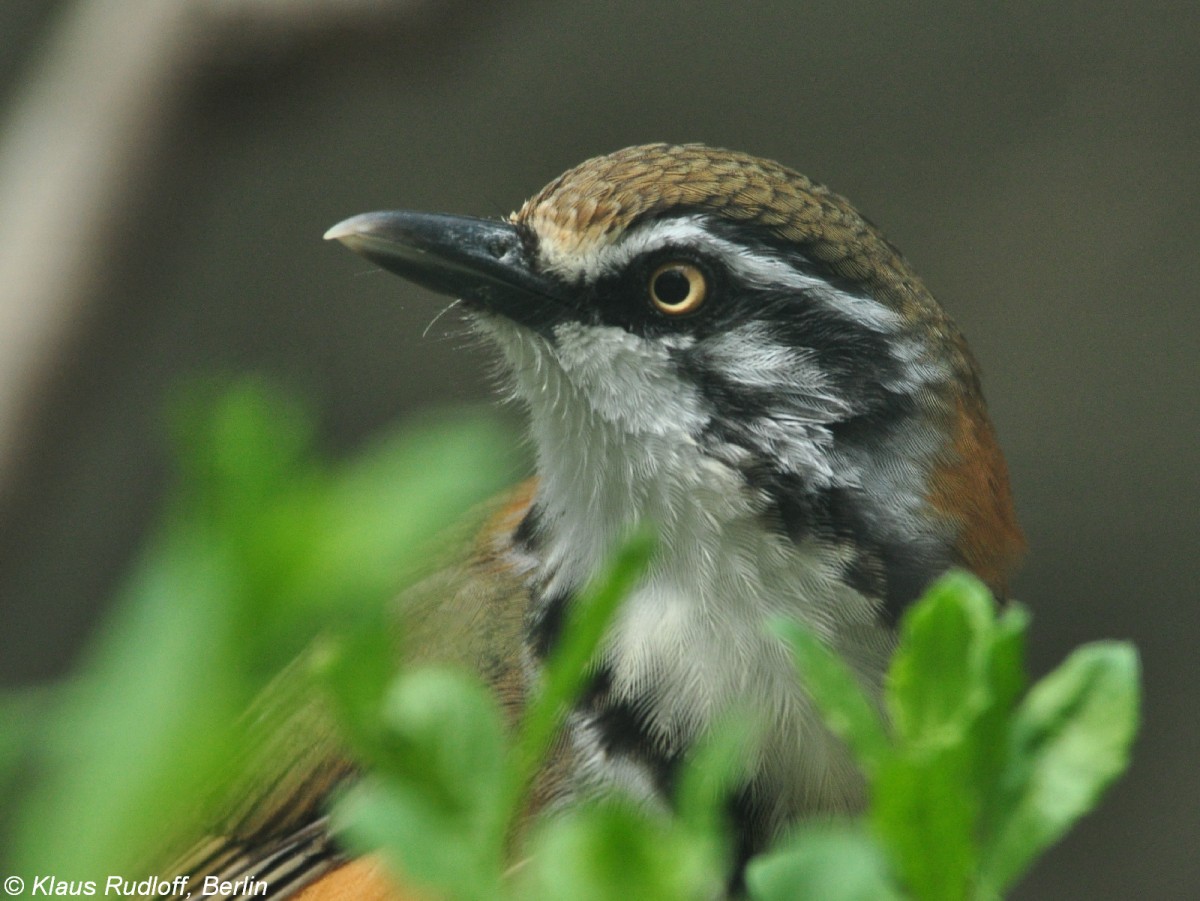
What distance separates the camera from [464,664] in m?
3.02

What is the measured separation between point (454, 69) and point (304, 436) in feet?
13.5

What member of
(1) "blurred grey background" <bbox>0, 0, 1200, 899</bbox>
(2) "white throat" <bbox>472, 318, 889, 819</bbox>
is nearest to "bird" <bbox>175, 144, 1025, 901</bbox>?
(2) "white throat" <bbox>472, 318, 889, 819</bbox>

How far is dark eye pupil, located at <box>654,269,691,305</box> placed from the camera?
3023 millimetres

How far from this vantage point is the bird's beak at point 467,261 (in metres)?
2.98

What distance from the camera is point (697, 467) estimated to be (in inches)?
112

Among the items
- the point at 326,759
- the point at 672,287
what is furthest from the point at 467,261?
the point at 326,759

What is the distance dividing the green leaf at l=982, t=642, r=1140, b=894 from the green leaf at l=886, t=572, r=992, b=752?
0.05m

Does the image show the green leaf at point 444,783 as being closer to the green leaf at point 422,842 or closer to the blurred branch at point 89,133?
the green leaf at point 422,842

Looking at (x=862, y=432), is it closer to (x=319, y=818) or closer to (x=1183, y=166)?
(x=319, y=818)

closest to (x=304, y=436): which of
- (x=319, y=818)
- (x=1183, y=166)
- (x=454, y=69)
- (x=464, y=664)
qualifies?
(x=464, y=664)

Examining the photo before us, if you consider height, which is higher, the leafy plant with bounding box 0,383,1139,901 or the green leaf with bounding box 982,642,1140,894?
the leafy plant with bounding box 0,383,1139,901

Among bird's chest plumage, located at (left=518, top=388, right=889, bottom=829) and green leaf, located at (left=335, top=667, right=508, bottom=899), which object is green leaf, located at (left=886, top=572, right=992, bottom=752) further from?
bird's chest plumage, located at (left=518, top=388, right=889, bottom=829)

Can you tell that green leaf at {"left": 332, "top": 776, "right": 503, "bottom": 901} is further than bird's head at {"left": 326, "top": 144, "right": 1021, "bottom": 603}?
No

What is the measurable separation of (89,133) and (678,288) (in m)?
1.67
